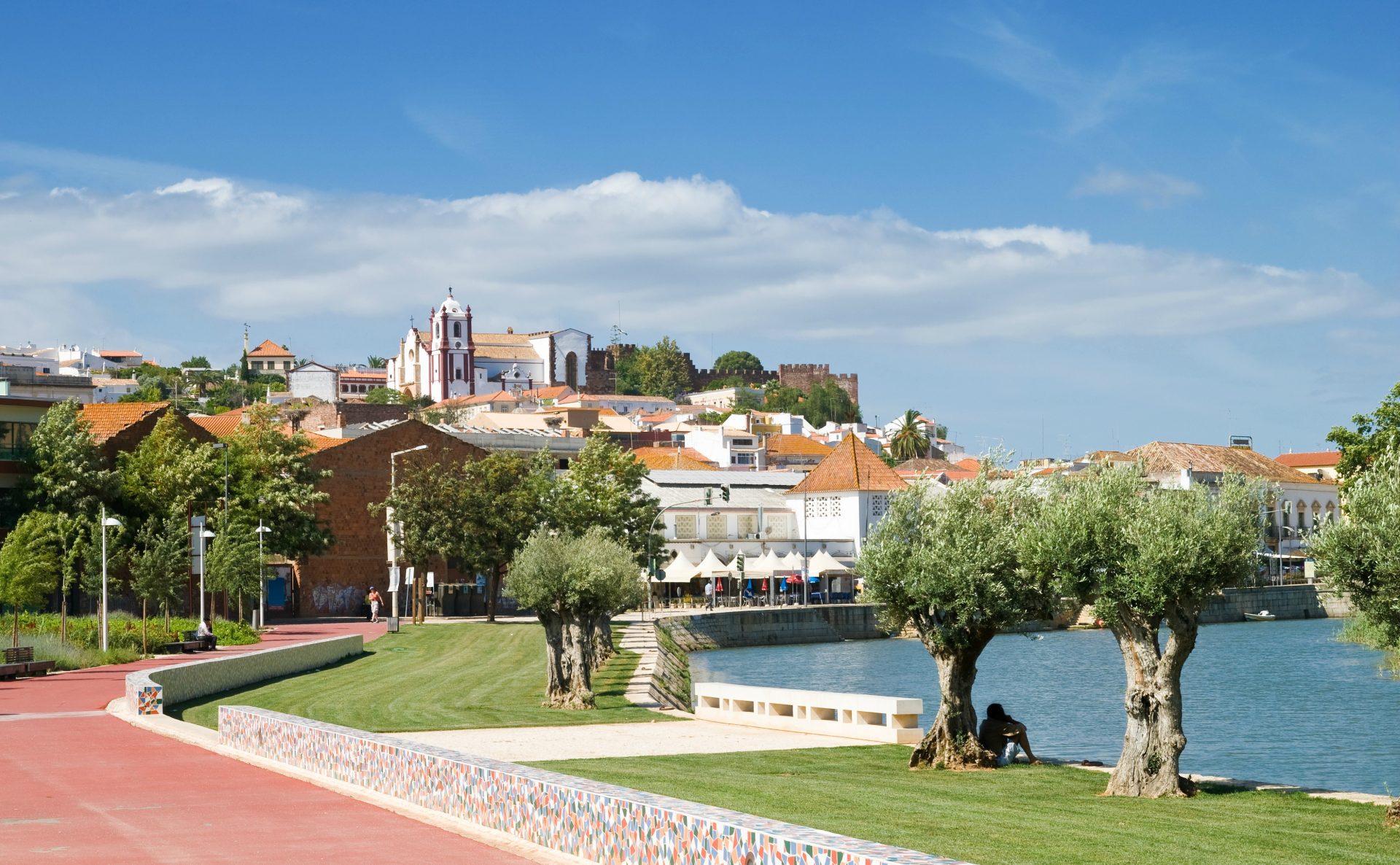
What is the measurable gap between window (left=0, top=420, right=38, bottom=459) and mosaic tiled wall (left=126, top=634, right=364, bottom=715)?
2856 cm

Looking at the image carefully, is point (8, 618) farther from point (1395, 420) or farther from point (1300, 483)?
point (1300, 483)

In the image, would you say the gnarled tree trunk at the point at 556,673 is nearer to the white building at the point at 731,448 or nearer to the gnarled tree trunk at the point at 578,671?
the gnarled tree trunk at the point at 578,671

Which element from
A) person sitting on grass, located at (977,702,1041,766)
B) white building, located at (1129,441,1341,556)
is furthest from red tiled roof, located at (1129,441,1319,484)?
person sitting on grass, located at (977,702,1041,766)

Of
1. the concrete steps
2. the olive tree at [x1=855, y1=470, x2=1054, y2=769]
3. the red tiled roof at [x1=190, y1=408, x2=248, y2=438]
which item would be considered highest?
the red tiled roof at [x1=190, y1=408, x2=248, y2=438]

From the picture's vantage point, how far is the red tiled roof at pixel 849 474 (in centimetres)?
10506

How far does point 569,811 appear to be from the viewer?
13328 mm

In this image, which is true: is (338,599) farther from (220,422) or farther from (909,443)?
(909,443)

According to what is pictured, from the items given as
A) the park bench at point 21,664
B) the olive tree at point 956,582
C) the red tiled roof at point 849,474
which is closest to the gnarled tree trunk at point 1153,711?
the olive tree at point 956,582

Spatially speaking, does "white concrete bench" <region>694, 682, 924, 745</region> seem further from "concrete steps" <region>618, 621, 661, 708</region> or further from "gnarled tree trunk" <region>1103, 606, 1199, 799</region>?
"gnarled tree trunk" <region>1103, 606, 1199, 799</region>

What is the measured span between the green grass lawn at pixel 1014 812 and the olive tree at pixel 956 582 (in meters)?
0.92

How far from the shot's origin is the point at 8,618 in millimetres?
49562

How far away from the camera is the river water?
3359 centimetres

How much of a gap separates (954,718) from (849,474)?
8173 cm

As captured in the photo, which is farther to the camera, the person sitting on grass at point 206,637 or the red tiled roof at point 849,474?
the red tiled roof at point 849,474
